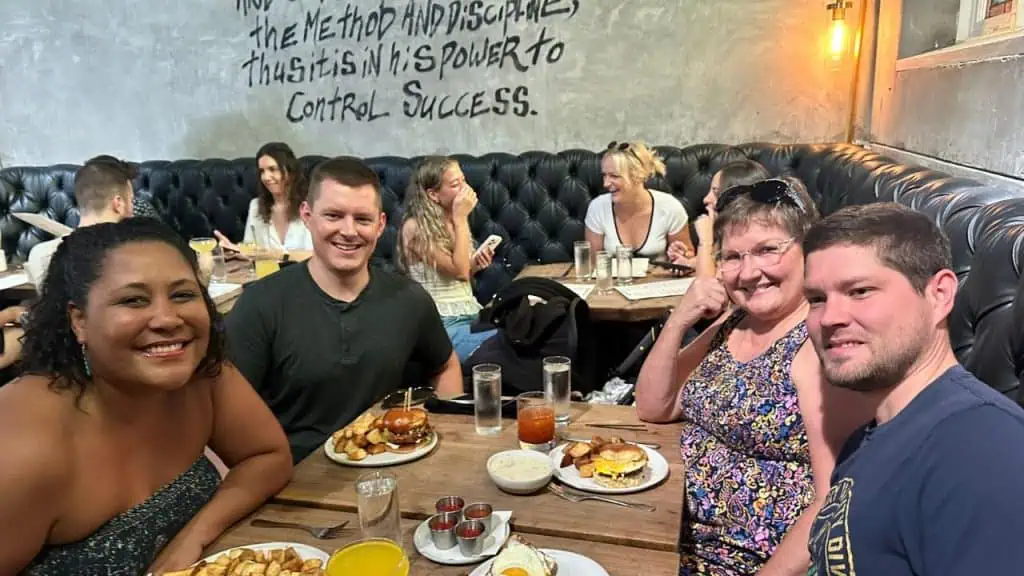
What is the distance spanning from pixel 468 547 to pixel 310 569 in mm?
244

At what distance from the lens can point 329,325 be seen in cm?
187

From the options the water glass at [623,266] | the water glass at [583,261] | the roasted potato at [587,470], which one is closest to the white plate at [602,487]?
the roasted potato at [587,470]

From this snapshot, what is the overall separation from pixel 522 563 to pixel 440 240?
2359mm

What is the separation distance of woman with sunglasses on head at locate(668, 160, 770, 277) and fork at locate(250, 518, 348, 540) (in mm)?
1097

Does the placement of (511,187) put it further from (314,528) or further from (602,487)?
(314,528)

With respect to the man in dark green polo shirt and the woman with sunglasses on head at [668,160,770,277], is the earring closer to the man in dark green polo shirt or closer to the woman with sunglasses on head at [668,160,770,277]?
the man in dark green polo shirt

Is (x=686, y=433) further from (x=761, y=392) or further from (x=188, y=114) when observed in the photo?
(x=188, y=114)

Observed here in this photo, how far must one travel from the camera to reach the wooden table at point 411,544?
1.10 meters

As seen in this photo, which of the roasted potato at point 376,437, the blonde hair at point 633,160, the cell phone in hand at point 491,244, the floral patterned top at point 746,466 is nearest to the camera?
the floral patterned top at point 746,466

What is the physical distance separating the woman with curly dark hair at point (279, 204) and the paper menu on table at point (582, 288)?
1.62m

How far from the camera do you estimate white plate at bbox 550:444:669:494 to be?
132 centimetres

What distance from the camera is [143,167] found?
4.61 metres

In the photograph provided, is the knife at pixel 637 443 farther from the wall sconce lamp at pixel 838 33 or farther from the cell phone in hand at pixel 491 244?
the wall sconce lamp at pixel 838 33

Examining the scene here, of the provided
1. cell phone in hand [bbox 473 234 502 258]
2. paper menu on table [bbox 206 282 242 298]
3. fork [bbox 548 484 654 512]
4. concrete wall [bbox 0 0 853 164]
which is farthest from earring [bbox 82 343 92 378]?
concrete wall [bbox 0 0 853 164]
